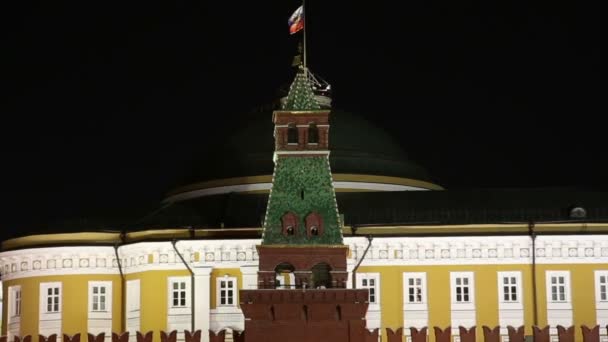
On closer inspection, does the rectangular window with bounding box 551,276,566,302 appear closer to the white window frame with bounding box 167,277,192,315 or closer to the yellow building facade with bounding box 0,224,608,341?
the yellow building facade with bounding box 0,224,608,341

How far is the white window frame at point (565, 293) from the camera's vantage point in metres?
65.1

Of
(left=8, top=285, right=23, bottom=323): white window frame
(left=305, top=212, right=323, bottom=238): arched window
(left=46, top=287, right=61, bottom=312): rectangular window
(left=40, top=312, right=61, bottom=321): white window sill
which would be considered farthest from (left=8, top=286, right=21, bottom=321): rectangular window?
(left=305, top=212, right=323, bottom=238): arched window

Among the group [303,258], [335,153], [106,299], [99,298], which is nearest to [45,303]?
[99,298]

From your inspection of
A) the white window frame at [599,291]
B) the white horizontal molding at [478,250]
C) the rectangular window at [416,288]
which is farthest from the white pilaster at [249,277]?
the white window frame at [599,291]

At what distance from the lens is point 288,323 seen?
5200cm

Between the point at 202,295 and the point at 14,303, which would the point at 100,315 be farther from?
the point at 202,295

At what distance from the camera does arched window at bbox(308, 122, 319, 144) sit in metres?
54.4

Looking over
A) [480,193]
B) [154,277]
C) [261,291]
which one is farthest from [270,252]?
[480,193]

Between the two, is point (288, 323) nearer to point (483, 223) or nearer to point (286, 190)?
point (286, 190)

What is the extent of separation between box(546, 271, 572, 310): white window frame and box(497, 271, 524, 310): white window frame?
1.22 m

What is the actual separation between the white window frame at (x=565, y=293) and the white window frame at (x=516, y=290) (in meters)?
1.22

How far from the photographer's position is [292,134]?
54.7 m

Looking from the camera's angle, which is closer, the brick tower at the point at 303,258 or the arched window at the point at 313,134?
the brick tower at the point at 303,258

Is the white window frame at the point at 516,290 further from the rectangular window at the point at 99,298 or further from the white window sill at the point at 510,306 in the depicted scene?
the rectangular window at the point at 99,298
